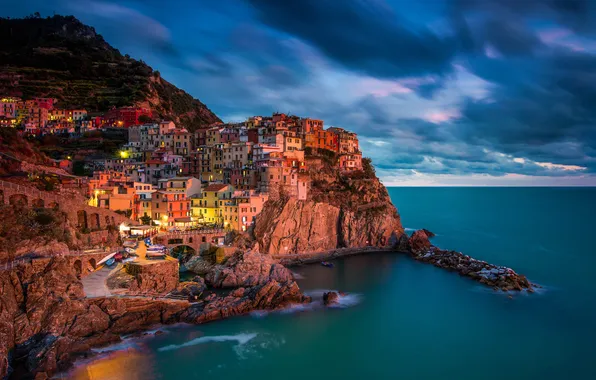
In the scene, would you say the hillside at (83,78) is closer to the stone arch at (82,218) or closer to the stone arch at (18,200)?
the stone arch at (82,218)

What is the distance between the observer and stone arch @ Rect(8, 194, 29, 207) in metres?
28.0

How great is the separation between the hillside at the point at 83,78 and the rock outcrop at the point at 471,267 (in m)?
45.3

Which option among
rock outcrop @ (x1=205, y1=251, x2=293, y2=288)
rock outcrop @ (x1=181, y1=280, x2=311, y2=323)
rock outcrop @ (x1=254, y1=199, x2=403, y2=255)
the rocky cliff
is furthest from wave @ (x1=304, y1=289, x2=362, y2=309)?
rock outcrop @ (x1=254, y1=199, x2=403, y2=255)

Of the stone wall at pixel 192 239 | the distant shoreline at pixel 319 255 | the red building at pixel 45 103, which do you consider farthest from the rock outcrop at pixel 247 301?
the red building at pixel 45 103

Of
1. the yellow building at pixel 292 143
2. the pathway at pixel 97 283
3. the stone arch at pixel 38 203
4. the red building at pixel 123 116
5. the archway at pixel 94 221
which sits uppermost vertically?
the red building at pixel 123 116

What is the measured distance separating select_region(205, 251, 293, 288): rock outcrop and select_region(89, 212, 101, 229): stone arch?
30.9 ft

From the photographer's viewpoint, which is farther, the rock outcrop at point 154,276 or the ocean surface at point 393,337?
the rock outcrop at point 154,276

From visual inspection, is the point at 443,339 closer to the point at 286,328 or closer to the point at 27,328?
the point at 286,328

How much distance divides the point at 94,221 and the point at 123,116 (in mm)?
32403

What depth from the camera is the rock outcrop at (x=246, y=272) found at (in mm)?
32656

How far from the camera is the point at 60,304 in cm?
2214

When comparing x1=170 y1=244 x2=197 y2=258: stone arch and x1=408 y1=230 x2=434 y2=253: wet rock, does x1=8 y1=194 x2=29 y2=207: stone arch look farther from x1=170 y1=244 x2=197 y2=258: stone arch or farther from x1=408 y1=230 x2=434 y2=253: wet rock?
x1=408 y1=230 x2=434 y2=253: wet rock

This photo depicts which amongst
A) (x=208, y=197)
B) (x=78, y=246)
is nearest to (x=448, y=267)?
(x=208, y=197)

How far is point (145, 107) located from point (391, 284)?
49.3 meters
